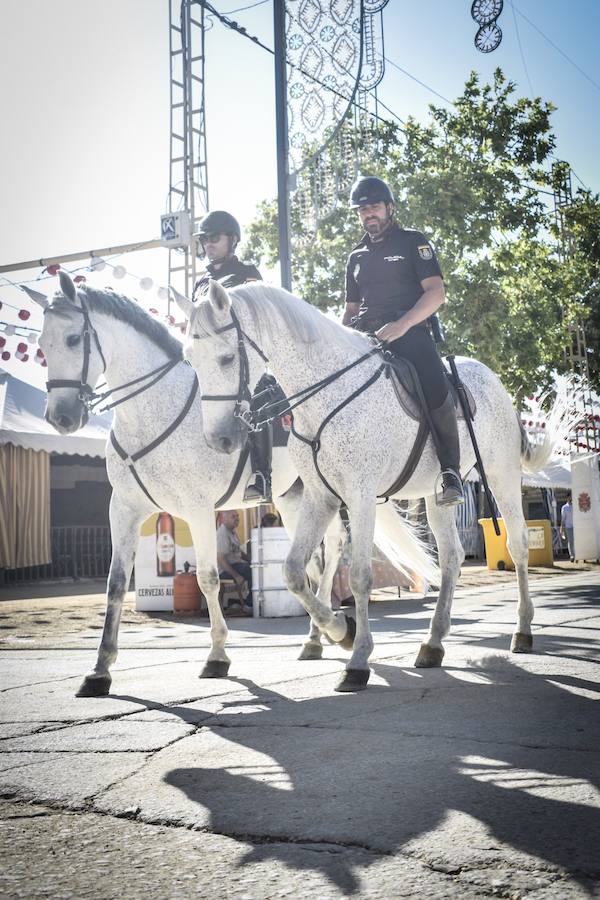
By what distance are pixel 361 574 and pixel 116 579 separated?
1642 mm

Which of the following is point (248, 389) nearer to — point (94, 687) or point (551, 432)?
point (94, 687)

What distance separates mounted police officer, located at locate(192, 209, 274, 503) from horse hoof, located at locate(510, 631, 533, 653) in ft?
6.70

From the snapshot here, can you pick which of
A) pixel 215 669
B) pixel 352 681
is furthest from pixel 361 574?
pixel 215 669

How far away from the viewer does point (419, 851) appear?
7.29 ft

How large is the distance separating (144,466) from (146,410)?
1.28ft

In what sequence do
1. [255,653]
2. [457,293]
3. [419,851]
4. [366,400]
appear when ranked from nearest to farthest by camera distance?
[419,851] → [366,400] → [255,653] → [457,293]

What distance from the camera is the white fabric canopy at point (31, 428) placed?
58.6ft

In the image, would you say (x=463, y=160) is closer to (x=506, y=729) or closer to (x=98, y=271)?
(x=98, y=271)

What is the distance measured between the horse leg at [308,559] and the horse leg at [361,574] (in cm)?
29

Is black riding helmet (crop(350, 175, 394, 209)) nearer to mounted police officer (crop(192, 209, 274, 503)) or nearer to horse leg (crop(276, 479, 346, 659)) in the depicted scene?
mounted police officer (crop(192, 209, 274, 503))

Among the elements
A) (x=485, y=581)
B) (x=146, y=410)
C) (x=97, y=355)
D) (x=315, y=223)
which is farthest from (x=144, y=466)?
(x=485, y=581)

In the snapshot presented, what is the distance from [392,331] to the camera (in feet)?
17.8

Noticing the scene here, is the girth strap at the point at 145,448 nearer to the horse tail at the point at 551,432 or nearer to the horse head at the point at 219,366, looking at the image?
the horse head at the point at 219,366

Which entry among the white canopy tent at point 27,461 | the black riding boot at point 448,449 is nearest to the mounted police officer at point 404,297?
the black riding boot at point 448,449
